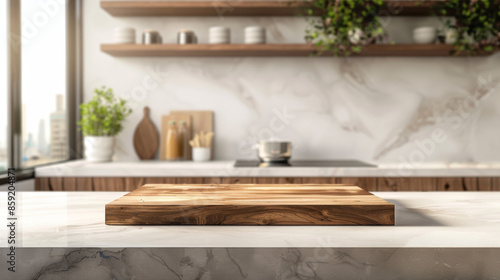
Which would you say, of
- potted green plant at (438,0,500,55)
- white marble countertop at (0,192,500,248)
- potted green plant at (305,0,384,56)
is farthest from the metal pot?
white marble countertop at (0,192,500,248)

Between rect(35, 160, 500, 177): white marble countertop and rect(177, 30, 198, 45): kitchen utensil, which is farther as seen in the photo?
rect(177, 30, 198, 45): kitchen utensil

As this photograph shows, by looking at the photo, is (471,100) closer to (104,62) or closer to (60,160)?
(104,62)

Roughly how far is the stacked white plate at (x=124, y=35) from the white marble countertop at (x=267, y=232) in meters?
1.89

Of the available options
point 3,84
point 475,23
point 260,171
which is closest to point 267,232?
point 260,171

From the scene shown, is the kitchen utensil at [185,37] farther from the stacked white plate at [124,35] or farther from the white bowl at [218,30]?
the stacked white plate at [124,35]

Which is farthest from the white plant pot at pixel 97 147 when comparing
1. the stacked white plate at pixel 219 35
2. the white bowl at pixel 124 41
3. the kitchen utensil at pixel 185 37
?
the stacked white plate at pixel 219 35

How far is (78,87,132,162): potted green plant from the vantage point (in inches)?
102

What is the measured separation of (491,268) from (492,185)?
1.84 metres

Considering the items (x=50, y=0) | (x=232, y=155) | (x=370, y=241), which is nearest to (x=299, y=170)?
(x=232, y=155)

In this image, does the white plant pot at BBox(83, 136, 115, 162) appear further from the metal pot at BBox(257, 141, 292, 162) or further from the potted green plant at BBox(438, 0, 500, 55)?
the potted green plant at BBox(438, 0, 500, 55)

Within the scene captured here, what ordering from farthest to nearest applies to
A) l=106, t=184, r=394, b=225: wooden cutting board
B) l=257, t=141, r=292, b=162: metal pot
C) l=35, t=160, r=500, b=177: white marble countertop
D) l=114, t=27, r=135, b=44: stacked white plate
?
l=114, t=27, r=135, b=44: stacked white plate → l=257, t=141, r=292, b=162: metal pot → l=35, t=160, r=500, b=177: white marble countertop → l=106, t=184, r=394, b=225: wooden cutting board

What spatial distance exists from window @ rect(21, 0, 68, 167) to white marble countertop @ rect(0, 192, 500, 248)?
5.09ft

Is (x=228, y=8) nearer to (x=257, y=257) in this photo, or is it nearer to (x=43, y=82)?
(x=43, y=82)

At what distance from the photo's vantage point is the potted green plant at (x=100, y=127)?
8.46 ft
